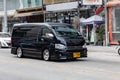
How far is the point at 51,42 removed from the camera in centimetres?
1895

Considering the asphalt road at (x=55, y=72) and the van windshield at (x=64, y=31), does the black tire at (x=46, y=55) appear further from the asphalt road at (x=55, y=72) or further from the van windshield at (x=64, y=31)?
the asphalt road at (x=55, y=72)

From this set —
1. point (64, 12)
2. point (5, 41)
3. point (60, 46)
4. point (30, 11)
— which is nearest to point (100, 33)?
point (64, 12)

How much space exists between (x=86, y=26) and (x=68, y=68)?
66.4 ft

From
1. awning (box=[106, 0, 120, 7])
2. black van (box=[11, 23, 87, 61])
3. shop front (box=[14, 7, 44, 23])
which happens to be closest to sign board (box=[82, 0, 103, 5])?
awning (box=[106, 0, 120, 7])

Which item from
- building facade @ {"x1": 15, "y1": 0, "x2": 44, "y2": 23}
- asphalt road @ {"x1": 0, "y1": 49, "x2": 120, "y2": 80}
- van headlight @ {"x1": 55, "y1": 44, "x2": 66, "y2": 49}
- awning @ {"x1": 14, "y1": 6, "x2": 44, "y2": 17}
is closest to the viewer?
asphalt road @ {"x1": 0, "y1": 49, "x2": 120, "y2": 80}

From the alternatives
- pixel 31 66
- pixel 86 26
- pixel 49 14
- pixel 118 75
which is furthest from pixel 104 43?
pixel 118 75

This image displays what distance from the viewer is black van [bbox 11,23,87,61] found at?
18594 mm

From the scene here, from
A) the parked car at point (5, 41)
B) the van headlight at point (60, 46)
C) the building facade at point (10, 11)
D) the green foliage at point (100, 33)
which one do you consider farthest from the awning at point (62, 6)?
the van headlight at point (60, 46)

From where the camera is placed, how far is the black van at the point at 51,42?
61.0 feet

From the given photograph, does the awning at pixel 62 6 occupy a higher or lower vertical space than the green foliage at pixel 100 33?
higher

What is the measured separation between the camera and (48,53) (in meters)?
19.1

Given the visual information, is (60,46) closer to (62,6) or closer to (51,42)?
(51,42)

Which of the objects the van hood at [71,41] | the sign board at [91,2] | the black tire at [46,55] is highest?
the sign board at [91,2]

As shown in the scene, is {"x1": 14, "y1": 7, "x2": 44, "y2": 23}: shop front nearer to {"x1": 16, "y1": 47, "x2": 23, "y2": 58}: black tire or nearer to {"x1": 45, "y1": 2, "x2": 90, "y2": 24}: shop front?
{"x1": 45, "y1": 2, "x2": 90, "y2": 24}: shop front
